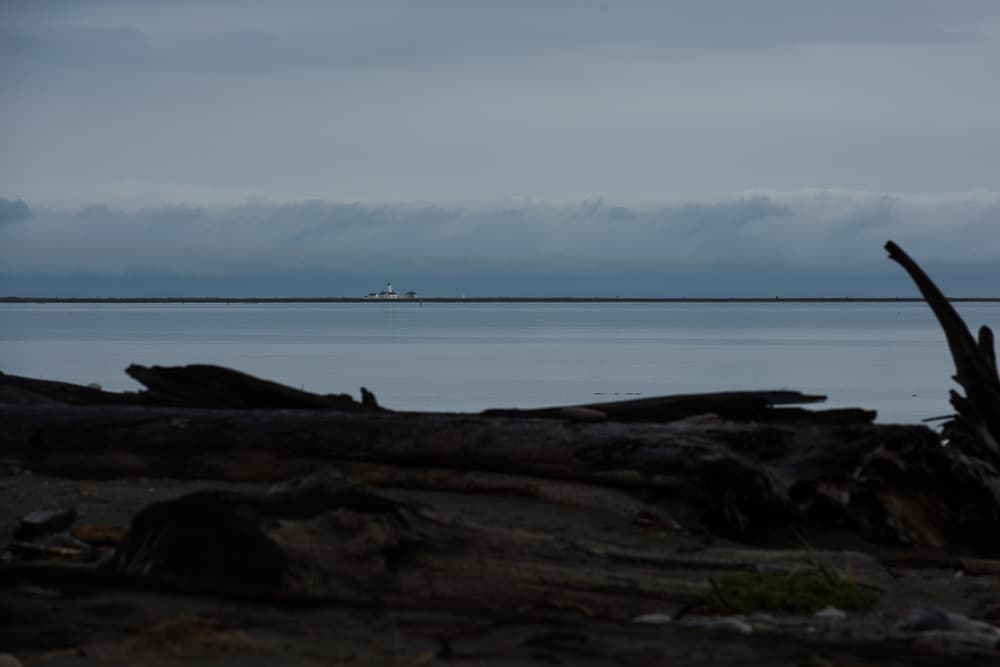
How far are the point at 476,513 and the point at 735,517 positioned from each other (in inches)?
57.3

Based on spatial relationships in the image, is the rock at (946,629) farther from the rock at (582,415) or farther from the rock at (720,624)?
the rock at (582,415)

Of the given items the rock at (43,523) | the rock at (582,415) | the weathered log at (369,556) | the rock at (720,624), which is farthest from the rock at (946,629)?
the rock at (43,523)

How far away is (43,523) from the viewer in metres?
7.36

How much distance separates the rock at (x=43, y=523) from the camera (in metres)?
7.34

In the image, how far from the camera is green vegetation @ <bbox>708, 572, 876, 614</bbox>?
611 cm

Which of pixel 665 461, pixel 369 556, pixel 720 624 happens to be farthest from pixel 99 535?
pixel 720 624

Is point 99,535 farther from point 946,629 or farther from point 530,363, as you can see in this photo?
point 530,363

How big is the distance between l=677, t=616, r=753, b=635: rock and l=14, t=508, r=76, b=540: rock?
11.6ft

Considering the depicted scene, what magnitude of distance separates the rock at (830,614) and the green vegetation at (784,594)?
0.13ft

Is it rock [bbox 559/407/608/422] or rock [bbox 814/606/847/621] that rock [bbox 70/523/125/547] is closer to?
rock [bbox 559/407/608/422]

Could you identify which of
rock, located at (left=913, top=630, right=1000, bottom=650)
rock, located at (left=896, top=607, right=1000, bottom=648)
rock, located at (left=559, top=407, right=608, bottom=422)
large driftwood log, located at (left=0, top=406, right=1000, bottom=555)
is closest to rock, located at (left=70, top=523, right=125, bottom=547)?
large driftwood log, located at (left=0, top=406, right=1000, bottom=555)

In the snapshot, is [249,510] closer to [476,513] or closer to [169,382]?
[476,513]

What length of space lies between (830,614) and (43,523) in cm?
405

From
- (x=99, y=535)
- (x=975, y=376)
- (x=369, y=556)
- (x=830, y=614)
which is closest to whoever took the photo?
(x=369, y=556)
